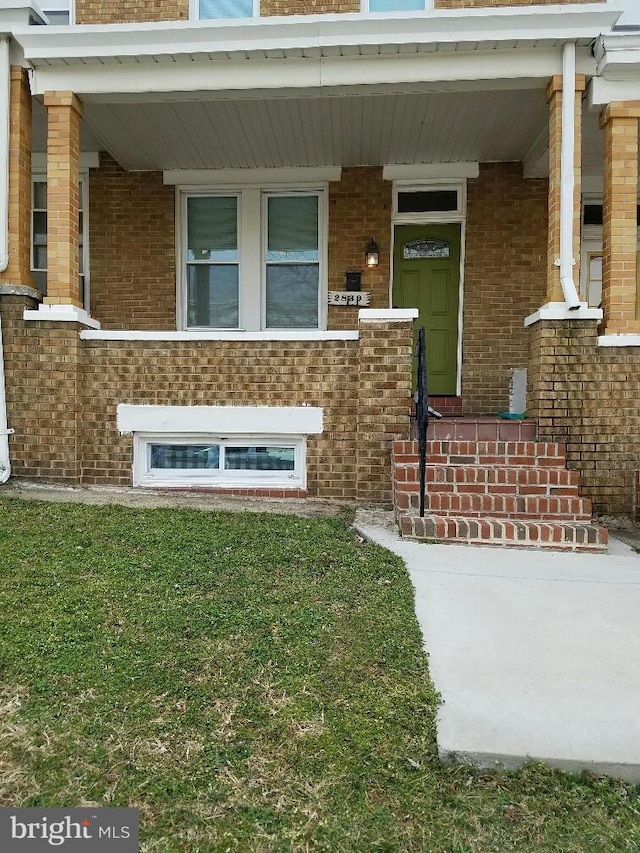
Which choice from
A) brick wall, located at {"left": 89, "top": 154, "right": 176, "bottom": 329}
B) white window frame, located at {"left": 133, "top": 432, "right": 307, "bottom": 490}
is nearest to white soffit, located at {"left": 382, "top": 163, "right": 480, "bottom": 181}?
brick wall, located at {"left": 89, "top": 154, "right": 176, "bottom": 329}

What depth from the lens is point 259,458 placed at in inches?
236

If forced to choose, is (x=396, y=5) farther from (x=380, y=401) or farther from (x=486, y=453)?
(x=486, y=453)

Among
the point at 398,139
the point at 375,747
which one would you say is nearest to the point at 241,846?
the point at 375,747

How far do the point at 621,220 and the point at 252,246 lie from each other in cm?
436

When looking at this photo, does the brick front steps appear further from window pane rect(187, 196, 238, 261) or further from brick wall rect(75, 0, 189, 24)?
brick wall rect(75, 0, 189, 24)

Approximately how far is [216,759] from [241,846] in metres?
0.33

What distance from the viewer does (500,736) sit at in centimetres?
206

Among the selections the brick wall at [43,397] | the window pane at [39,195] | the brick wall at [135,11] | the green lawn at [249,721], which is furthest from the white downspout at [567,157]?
the window pane at [39,195]

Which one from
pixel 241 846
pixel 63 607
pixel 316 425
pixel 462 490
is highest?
pixel 316 425

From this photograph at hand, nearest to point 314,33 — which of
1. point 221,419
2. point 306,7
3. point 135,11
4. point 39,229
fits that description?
point 306,7

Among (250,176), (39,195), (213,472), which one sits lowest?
(213,472)

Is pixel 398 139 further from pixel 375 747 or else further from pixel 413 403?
pixel 375 747

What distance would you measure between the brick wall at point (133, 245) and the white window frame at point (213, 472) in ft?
7.91

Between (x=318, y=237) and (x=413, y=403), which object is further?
(x=318, y=237)
